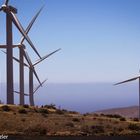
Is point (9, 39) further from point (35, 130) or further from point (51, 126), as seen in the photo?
point (35, 130)

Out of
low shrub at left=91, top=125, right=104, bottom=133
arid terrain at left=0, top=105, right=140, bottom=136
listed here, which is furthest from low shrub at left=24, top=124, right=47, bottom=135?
low shrub at left=91, top=125, right=104, bottom=133

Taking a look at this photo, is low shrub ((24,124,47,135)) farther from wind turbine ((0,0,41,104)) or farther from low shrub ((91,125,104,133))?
wind turbine ((0,0,41,104))

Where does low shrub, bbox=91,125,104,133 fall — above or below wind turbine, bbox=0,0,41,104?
below

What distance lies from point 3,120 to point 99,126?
44.6 feet

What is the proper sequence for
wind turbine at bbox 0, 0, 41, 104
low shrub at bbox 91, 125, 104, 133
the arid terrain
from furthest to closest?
wind turbine at bbox 0, 0, 41, 104 < low shrub at bbox 91, 125, 104, 133 < the arid terrain

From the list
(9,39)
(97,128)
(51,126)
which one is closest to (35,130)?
(51,126)

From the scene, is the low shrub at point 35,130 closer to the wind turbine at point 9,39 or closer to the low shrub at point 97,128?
the low shrub at point 97,128

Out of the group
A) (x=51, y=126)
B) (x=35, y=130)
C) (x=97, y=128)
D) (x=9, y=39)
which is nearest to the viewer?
(x=35, y=130)

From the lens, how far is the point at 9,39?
280ft

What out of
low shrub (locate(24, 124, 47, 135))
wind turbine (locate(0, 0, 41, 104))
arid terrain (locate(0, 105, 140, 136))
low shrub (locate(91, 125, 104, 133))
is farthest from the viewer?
wind turbine (locate(0, 0, 41, 104))

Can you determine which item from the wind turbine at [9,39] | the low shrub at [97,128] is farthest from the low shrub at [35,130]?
the wind turbine at [9,39]

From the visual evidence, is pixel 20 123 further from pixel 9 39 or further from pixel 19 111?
pixel 9 39

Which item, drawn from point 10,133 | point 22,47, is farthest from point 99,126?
point 22,47

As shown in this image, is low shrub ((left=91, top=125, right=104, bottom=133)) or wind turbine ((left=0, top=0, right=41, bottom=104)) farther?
wind turbine ((left=0, top=0, right=41, bottom=104))
